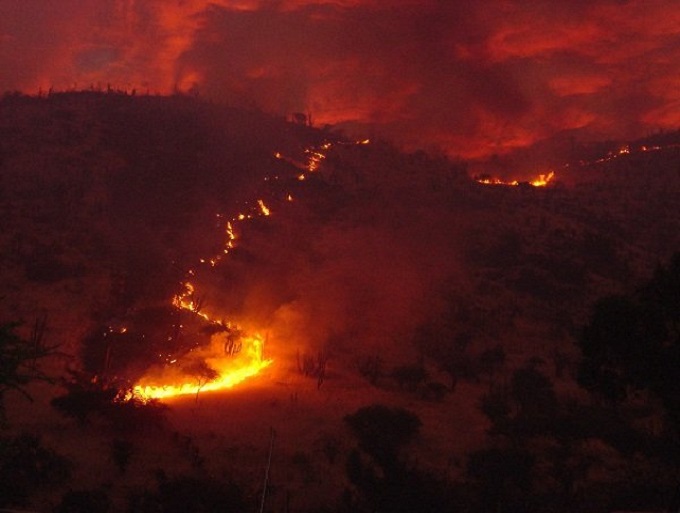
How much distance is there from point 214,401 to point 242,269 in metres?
15.5

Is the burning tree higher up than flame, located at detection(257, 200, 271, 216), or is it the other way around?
flame, located at detection(257, 200, 271, 216)

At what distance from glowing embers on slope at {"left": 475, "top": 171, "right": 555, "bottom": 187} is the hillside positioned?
11.9 feet

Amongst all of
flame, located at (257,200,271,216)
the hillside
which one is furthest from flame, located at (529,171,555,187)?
flame, located at (257,200,271,216)

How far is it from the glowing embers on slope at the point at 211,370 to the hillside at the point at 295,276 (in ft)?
1.58

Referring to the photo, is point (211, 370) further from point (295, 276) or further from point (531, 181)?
point (531, 181)

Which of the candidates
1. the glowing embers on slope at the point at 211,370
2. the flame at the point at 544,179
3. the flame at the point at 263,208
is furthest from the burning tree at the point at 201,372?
the flame at the point at 544,179

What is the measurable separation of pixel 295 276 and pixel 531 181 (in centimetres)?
4006

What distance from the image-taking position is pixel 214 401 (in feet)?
74.0

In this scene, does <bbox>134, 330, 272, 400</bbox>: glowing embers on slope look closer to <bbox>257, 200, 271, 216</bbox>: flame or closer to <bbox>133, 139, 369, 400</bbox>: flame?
<bbox>133, 139, 369, 400</bbox>: flame

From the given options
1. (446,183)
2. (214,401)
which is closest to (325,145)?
(446,183)

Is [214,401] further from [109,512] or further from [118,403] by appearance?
[109,512]

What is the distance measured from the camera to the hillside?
1855cm

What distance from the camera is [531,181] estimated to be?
67.7 m

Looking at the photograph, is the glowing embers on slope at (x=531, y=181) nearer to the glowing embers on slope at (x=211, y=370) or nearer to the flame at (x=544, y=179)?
the flame at (x=544, y=179)
